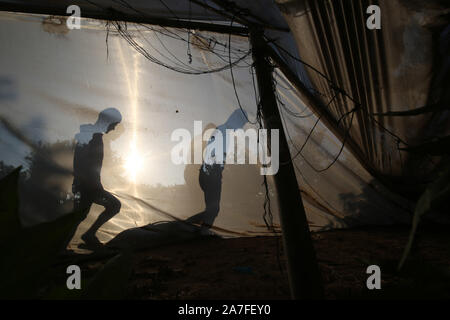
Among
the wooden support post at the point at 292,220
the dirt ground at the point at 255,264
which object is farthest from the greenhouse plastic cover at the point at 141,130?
the wooden support post at the point at 292,220

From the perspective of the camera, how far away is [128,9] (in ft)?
8.48

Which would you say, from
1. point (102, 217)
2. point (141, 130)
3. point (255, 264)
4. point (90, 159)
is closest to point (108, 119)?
point (141, 130)

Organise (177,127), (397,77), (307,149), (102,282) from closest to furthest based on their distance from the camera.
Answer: (102,282)
(397,77)
(177,127)
(307,149)

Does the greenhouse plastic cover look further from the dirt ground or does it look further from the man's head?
the dirt ground

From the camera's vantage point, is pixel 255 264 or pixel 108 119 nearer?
pixel 255 264

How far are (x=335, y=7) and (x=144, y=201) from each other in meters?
3.22

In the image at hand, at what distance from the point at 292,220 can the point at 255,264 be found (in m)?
1.18

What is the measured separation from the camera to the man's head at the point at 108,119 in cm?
316

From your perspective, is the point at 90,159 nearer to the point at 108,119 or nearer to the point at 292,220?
the point at 108,119

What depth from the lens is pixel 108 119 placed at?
3.19m

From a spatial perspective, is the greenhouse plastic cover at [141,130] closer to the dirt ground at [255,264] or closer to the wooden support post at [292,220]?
the dirt ground at [255,264]

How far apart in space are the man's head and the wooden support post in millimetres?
2072
